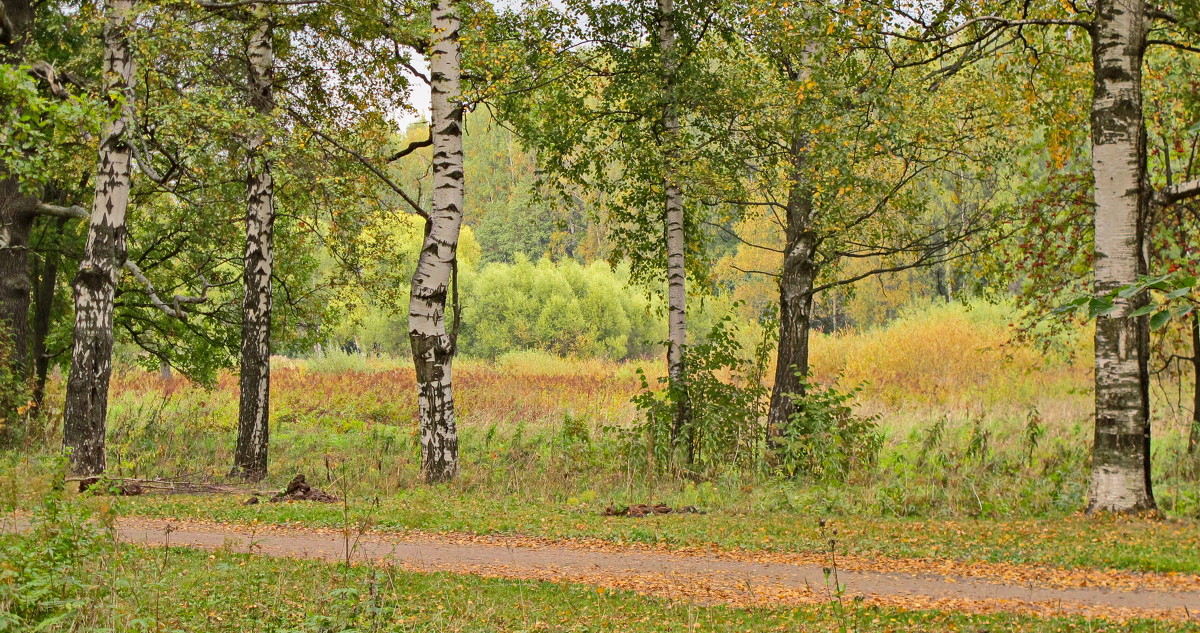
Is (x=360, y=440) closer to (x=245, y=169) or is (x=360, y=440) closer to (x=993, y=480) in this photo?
(x=245, y=169)

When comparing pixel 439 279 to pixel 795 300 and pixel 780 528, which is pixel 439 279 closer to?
pixel 795 300

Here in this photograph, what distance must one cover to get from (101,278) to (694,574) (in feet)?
30.5

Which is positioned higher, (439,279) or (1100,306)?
(439,279)

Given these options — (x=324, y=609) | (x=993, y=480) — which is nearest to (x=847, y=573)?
(x=324, y=609)

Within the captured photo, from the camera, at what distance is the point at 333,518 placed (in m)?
9.78

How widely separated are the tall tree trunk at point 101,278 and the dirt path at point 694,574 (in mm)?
3635

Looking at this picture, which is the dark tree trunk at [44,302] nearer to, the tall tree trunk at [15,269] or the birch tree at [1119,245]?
the tall tree trunk at [15,269]

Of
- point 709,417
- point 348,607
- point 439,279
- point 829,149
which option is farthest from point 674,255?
→ point 348,607

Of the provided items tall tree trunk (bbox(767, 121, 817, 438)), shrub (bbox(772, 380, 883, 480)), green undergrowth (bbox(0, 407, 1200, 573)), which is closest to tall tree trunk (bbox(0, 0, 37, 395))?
green undergrowth (bbox(0, 407, 1200, 573))

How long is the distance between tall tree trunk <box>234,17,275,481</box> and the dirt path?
475cm

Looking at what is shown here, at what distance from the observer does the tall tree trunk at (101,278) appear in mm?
12547

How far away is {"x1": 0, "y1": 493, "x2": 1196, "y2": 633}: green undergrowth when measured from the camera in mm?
5203

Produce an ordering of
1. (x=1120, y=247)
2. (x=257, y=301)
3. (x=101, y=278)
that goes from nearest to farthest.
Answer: (x=1120, y=247) < (x=101, y=278) < (x=257, y=301)

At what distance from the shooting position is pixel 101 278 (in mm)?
12625
